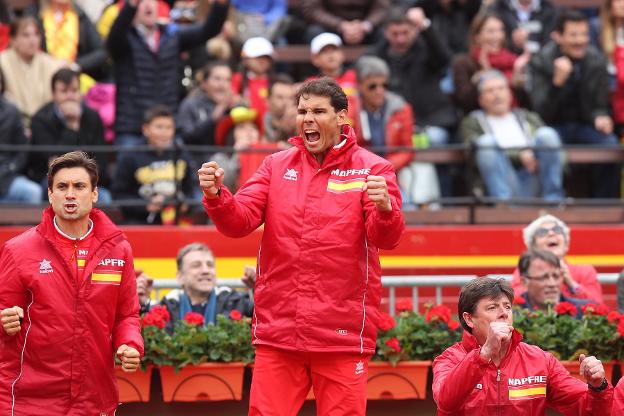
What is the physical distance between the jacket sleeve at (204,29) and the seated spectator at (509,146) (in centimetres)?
273

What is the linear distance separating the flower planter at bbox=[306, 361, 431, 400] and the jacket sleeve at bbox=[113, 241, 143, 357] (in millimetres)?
2065

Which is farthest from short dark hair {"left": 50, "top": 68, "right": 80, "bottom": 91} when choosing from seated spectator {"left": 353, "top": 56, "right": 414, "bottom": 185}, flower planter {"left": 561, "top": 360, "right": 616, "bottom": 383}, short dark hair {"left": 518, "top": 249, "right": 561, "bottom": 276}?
flower planter {"left": 561, "top": 360, "right": 616, "bottom": 383}

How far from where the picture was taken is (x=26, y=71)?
45.3 feet

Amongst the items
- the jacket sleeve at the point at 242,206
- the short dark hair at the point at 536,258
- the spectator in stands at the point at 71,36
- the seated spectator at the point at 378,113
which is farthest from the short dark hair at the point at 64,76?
the jacket sleeve at the point at 242,206

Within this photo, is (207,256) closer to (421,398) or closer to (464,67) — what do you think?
(421,398)

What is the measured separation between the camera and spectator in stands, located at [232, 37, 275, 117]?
1430cm

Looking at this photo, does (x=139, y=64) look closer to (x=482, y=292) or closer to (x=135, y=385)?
(x=135, y=385)

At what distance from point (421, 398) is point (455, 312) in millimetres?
2582

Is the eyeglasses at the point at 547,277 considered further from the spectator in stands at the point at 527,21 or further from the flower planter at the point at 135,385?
the spectator in stands at the point at 527,21

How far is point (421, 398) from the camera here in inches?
371

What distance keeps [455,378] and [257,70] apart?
755 cm

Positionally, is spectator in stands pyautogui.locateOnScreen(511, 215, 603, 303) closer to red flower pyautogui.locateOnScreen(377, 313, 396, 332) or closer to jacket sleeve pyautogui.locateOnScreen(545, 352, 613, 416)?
red flower pyautogui.locateOnScreen(377, 313, 396, 332)

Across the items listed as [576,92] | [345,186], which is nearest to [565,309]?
[345,186]

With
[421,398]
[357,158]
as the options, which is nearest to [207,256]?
[421,398]
